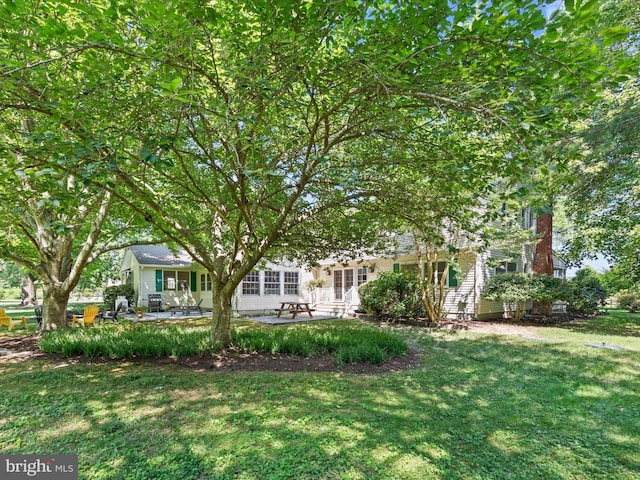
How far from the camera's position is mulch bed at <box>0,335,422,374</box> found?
589 centimetres

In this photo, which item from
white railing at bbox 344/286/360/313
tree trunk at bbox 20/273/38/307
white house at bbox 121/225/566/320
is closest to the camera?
white house at bbox 121/225/566/320

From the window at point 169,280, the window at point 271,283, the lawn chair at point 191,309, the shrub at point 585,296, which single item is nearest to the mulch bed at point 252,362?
the lawn chair at point 191,309

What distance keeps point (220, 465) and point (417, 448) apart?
70.4 inches

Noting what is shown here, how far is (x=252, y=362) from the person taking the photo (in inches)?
245

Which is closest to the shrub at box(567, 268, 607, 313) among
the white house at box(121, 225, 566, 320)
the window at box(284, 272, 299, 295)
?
the white house at box(121, 225, 566, 320)

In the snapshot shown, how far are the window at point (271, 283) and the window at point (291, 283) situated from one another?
522 mm

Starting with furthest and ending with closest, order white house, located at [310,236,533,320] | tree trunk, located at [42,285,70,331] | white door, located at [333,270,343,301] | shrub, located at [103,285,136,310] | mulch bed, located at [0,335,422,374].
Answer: white door, located at [333,270,343,301], shrub, located at [103,285,136,310], white house, located at [310,236,533,320], tree trunk, located at [42,285,70,331], mulch bed, located at [0,335,422,374]

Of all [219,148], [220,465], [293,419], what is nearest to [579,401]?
[293,419]

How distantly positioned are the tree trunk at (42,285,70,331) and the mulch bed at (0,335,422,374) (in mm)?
1353

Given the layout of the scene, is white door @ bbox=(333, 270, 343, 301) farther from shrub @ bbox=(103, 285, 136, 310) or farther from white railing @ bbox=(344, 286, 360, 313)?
shrub @ bbox=(103, 285, 136, 310)

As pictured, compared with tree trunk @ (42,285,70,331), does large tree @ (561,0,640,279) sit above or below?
above

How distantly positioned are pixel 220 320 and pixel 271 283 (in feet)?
37.3

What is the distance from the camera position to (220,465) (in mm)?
2803

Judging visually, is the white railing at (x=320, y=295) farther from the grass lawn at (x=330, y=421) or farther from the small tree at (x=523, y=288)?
the grass lawn at (x=330, y=421)
